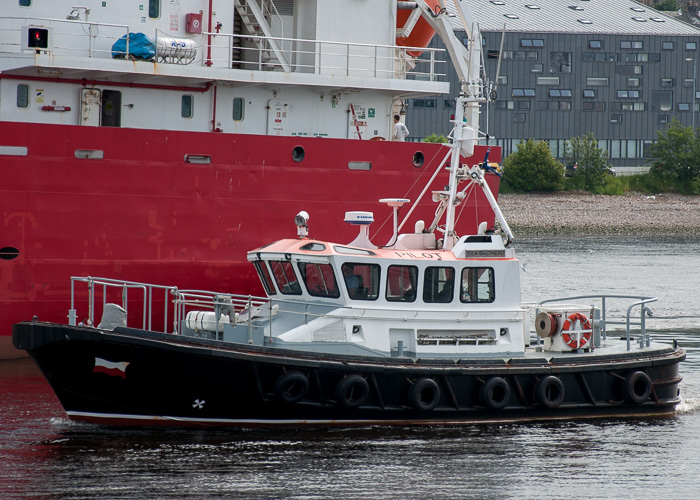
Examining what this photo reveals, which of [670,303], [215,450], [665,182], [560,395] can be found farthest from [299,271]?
[665,182]

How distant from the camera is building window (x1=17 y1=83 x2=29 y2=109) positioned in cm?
1797

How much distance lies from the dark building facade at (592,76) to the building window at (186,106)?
46683 mm

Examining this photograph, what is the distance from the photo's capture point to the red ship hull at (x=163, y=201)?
1730 cm

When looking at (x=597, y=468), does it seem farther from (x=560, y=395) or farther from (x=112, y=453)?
(x=112, y=453)

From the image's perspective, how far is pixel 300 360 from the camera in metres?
13.3

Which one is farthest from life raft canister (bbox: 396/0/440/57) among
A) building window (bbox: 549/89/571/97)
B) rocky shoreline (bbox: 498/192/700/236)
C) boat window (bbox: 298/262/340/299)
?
building window (bbox: 549/89/571/97)

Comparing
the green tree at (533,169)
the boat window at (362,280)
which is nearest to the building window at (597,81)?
the green tree at (533,169)

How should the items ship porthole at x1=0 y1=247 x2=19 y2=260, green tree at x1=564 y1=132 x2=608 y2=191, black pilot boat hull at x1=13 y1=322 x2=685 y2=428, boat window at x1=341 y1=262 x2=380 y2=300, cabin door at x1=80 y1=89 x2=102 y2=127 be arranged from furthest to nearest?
green tree at x1=564 y1=132 x2=608 y2=191, cabin door at x1=80 y1=89 x2=102 y2=127, ship porthole at x1=0 y1=247 x2=19 y2=260, boat window at x1=341 y1=262 x2=380 y2=300, black pilot boat hull at x1=13 y1=322 x2=685 y2=428

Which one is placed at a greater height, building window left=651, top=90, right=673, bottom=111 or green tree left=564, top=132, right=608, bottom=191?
building window left=651, top=90, right=673, bottom=111

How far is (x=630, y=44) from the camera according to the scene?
226 feet

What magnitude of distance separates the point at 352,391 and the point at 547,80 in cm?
5746

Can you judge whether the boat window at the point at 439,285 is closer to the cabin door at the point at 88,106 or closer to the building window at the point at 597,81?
the cabin door at the point at 88,106

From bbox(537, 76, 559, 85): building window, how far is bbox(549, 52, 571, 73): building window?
489 millimetres

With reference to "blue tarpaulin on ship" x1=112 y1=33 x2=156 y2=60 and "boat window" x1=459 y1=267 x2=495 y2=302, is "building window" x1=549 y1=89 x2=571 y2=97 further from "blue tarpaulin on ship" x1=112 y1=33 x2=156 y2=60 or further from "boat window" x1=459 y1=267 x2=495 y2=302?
"boat window" x1=459 y1=267 x2=495 y2=302
